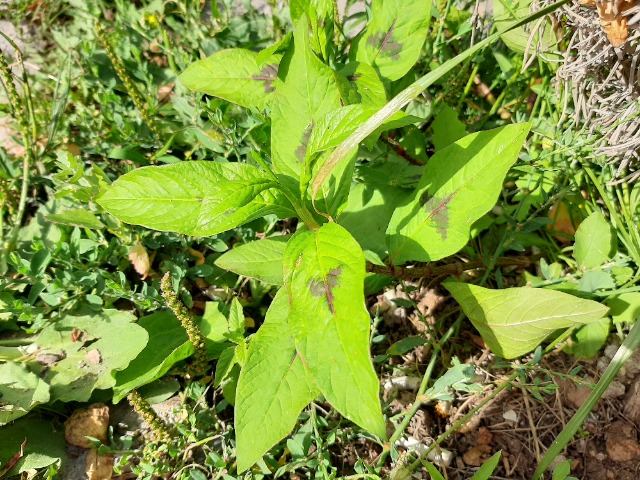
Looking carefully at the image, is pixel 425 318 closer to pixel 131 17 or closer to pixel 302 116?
pixel 302 116

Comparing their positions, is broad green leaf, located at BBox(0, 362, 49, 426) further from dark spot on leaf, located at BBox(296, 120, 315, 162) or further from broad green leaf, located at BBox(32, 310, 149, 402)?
dark spot on leaf, located at BBox(296, 120, 315, 162)

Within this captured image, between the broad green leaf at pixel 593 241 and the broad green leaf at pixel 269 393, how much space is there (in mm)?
1126

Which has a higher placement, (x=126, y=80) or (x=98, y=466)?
(x=126, y=80)

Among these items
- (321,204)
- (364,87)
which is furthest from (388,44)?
(321,204)

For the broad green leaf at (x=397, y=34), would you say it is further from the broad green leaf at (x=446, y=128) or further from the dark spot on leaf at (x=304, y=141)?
the dark spot on leaf at (x=304, y=141)

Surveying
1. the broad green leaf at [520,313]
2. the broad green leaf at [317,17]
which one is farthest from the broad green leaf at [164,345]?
the broad green leaf at [317,17]

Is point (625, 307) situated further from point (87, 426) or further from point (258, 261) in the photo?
point (87, 426)

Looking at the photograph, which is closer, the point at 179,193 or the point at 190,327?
the point at 179,193

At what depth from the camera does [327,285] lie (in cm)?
144

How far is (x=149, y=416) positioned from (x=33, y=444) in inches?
19.6

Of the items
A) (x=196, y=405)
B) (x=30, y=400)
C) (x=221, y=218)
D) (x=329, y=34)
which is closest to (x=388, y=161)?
(x=329, y=34)

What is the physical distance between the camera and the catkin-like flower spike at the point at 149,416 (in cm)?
186

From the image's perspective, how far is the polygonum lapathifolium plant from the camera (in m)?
1.40

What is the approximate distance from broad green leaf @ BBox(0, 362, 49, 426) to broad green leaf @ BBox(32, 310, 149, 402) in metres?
0.05
